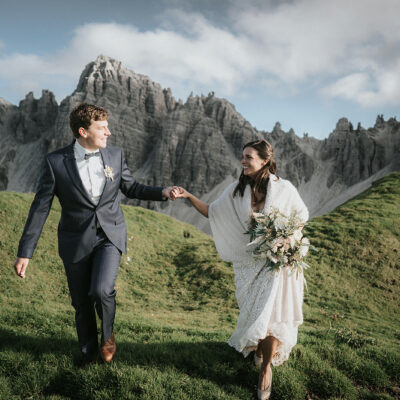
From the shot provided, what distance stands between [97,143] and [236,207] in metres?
2.81

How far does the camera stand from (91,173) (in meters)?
5.58

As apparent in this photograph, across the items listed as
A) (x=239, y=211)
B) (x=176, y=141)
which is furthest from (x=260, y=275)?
(x=176, y=141)

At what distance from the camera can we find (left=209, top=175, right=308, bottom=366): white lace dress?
17.5ft

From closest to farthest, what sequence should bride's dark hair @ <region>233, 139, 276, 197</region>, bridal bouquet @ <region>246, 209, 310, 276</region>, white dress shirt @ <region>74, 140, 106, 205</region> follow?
bridal bouquet @ <region>246, 209, 310, 276</region> < white dress shirt @ <region>74, 140, 106, 205</region> < bride's dark hair @ <region>233, 139, 276, 197</region>

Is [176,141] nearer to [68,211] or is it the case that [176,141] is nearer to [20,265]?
[68,211]

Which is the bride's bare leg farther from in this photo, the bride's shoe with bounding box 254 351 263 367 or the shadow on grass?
the bride's shoe with bounding box 254 351 263 367

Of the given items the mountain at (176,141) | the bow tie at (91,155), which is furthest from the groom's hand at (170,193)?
the mountain at (176,141)

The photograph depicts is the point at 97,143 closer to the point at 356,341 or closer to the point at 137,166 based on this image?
the point at 356,341

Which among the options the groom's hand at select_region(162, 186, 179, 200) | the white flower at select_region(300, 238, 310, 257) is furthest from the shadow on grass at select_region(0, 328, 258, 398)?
the groom's hand at select_region(162, 186, 179, 200)

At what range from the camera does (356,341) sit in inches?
278

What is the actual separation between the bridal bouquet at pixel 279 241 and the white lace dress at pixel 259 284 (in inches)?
7.6

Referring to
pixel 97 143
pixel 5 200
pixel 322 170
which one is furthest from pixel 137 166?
pixel 97 143

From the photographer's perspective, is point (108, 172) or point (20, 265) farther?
point (108, 172)

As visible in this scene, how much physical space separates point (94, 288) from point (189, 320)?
5653mm
